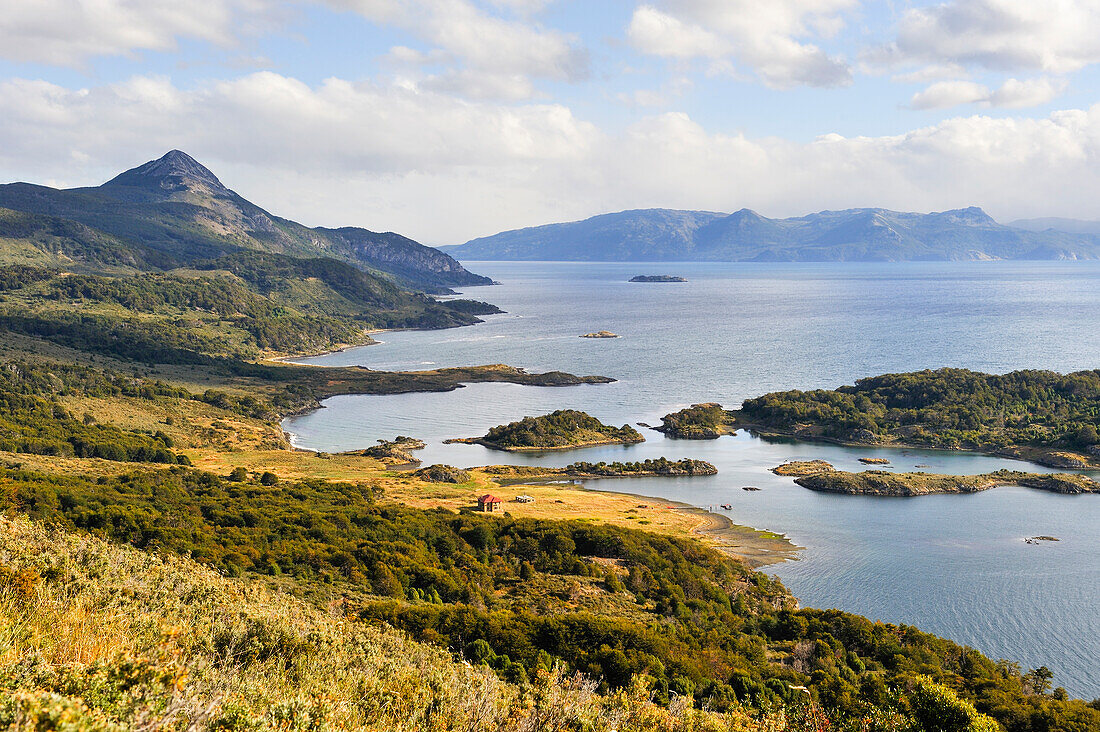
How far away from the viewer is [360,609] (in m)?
33.9

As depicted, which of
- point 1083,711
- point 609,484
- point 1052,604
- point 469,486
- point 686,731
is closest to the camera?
point 686,731

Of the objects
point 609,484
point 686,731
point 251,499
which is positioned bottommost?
point 609,484

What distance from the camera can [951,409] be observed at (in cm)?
10388

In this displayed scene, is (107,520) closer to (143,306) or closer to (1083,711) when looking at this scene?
(1083,711)

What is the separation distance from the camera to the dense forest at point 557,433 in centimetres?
9875

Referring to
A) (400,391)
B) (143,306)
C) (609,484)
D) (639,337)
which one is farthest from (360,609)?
(143,306)

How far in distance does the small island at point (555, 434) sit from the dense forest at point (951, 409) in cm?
2093

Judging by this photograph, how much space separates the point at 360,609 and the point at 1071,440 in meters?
89.7

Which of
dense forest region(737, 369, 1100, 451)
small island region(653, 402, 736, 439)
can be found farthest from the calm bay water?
dense forest region(737, 369, 1100, 451)

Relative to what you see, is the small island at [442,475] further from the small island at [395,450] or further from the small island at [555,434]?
the small island at [555,434]

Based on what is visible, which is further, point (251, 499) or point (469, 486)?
point (469, 486)

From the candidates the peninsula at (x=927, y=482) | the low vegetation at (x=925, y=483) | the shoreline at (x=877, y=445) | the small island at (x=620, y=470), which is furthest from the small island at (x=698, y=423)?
the low vegetation at (x=925, y=483)

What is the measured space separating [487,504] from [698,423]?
155 feet

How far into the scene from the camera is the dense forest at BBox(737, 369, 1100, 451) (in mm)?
98312
